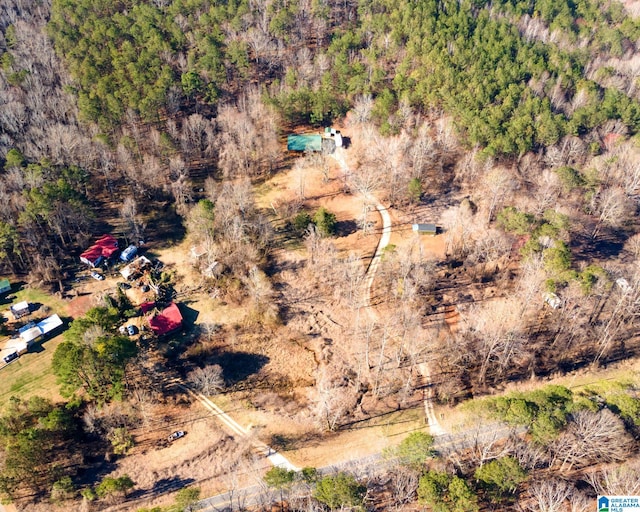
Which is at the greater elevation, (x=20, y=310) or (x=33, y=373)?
(x=20, y=310)

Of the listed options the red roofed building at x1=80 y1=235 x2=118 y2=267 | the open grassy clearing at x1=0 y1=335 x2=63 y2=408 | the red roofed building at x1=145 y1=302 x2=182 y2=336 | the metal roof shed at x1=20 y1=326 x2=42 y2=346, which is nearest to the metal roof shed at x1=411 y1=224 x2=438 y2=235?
the red roofed building at x1=145 y1=302 x2=182 y2=336

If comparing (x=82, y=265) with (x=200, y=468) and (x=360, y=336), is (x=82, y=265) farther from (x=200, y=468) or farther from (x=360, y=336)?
(x=360, y=336)

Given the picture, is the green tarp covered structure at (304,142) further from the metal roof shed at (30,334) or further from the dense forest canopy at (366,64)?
the metal roof shed at (30,334)

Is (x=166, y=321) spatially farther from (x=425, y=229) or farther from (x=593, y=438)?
(x=593, y=438)

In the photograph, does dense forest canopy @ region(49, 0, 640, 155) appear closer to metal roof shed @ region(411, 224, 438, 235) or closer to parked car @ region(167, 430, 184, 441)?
metal roof shed @ region(411, 224, 438, 235)

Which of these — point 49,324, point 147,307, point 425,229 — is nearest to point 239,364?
point 147,307

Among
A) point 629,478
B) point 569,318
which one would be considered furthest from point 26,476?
point 569,318
